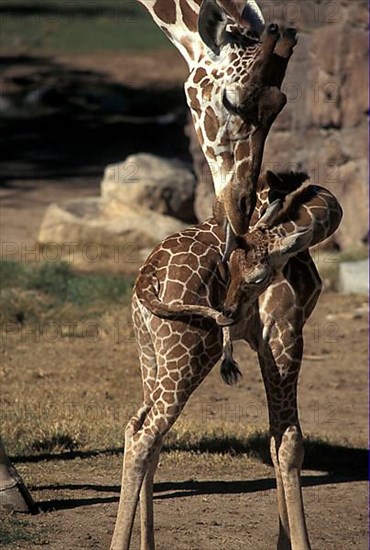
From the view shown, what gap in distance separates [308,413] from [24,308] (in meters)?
3.23

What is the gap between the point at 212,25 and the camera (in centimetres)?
629

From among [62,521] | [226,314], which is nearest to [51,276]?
[62,521]

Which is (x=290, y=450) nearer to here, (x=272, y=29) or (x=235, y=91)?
(x=235, y=91)

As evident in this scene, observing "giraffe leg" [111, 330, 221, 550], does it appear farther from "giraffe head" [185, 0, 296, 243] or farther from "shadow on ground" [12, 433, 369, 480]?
"shadow on ground" [12, 433, 369, 480]

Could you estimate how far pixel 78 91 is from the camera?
24.8 meters

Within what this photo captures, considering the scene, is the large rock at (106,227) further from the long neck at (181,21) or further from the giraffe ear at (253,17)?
the giraffe ear at (253,17)

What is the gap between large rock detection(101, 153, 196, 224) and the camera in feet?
47.3

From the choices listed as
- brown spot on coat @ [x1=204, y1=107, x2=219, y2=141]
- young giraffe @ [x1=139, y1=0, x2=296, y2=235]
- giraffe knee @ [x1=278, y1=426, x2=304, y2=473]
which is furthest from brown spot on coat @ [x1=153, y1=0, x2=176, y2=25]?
giraffe knee @ [x1=278, y1=426, x2=304, y2=473]

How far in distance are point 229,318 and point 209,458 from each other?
2.50 m

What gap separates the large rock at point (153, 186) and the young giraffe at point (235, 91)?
305 inches

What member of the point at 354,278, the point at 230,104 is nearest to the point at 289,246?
the point at 230,104

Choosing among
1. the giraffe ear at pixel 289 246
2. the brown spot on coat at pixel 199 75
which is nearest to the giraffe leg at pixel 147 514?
the giraffe ear at pixel 289 246

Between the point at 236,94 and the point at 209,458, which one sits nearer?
the point at 236,94

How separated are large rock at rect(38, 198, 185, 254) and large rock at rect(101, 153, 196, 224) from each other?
140mm
